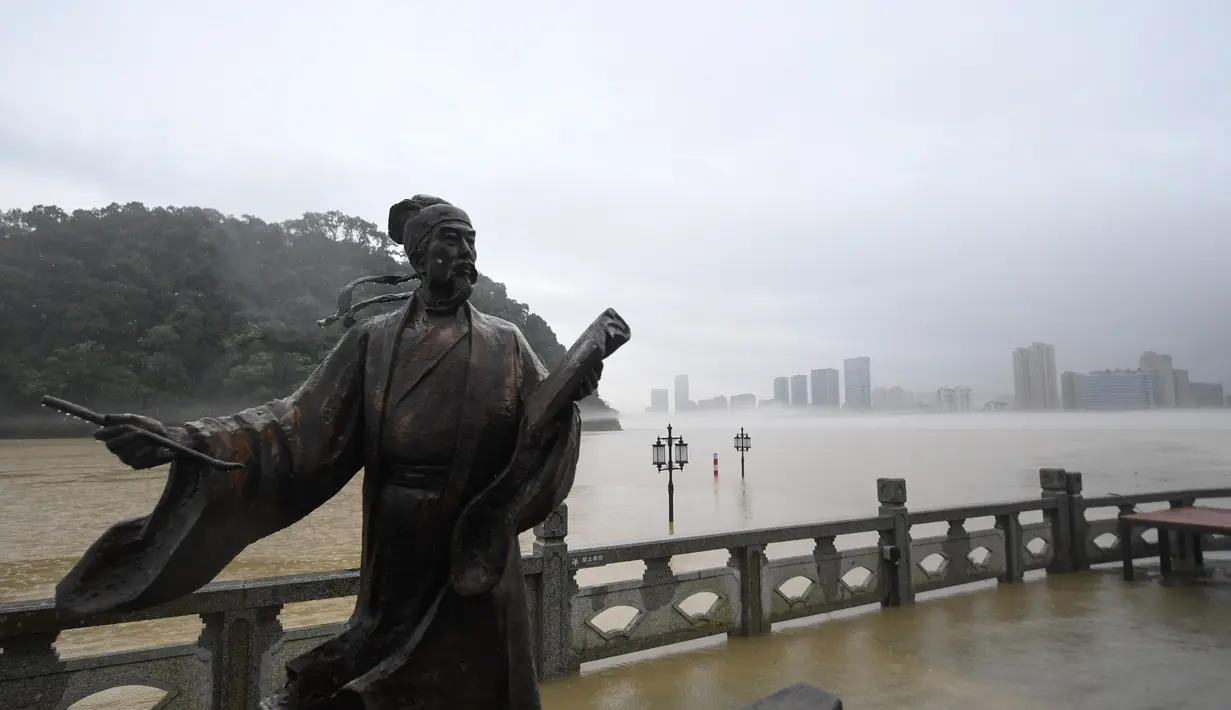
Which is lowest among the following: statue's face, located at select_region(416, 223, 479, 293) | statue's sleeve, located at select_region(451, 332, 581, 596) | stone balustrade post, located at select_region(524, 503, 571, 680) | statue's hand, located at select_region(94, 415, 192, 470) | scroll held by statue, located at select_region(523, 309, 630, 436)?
stone balustrade post, located at select_region(524, 503, 571, 680)

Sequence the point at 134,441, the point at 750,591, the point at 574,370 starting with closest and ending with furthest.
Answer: the point at 134,441, the point at 574,370, the point at 750,591

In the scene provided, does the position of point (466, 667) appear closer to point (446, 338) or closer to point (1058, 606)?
point (446, 338)

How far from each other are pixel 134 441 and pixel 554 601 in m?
4.36

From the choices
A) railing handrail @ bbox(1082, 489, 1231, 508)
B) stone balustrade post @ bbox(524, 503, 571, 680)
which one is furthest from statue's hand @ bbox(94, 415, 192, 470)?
railing handrail @ bbox(1082, 489, 1231, 508)

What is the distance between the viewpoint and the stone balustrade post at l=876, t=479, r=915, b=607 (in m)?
7.88

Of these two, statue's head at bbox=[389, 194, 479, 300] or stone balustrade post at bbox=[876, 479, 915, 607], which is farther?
stone balustrade post at bbox=[876, 479, 915, 607]

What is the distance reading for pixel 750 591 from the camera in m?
6.84

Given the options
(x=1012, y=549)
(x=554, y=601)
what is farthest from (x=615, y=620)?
(x=1012, y=549)

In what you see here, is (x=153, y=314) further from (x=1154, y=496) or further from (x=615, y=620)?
(x=1154, y=496)

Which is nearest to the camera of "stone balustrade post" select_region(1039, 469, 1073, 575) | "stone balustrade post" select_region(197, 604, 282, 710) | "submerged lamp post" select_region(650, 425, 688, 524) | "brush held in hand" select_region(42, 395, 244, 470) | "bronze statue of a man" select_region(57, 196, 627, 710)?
"brush held in hand" select_region(42, 395, 244, 470)

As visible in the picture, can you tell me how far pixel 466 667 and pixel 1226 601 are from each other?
33.1 ft

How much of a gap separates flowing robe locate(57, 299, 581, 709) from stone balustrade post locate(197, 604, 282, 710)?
2.85 meters

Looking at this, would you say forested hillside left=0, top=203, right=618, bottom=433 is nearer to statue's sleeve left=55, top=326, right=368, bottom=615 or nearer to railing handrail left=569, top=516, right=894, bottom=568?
railing handrail left=569, top=516, right=894, bottom=568

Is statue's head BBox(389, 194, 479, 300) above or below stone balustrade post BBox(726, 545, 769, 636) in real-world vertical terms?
above
